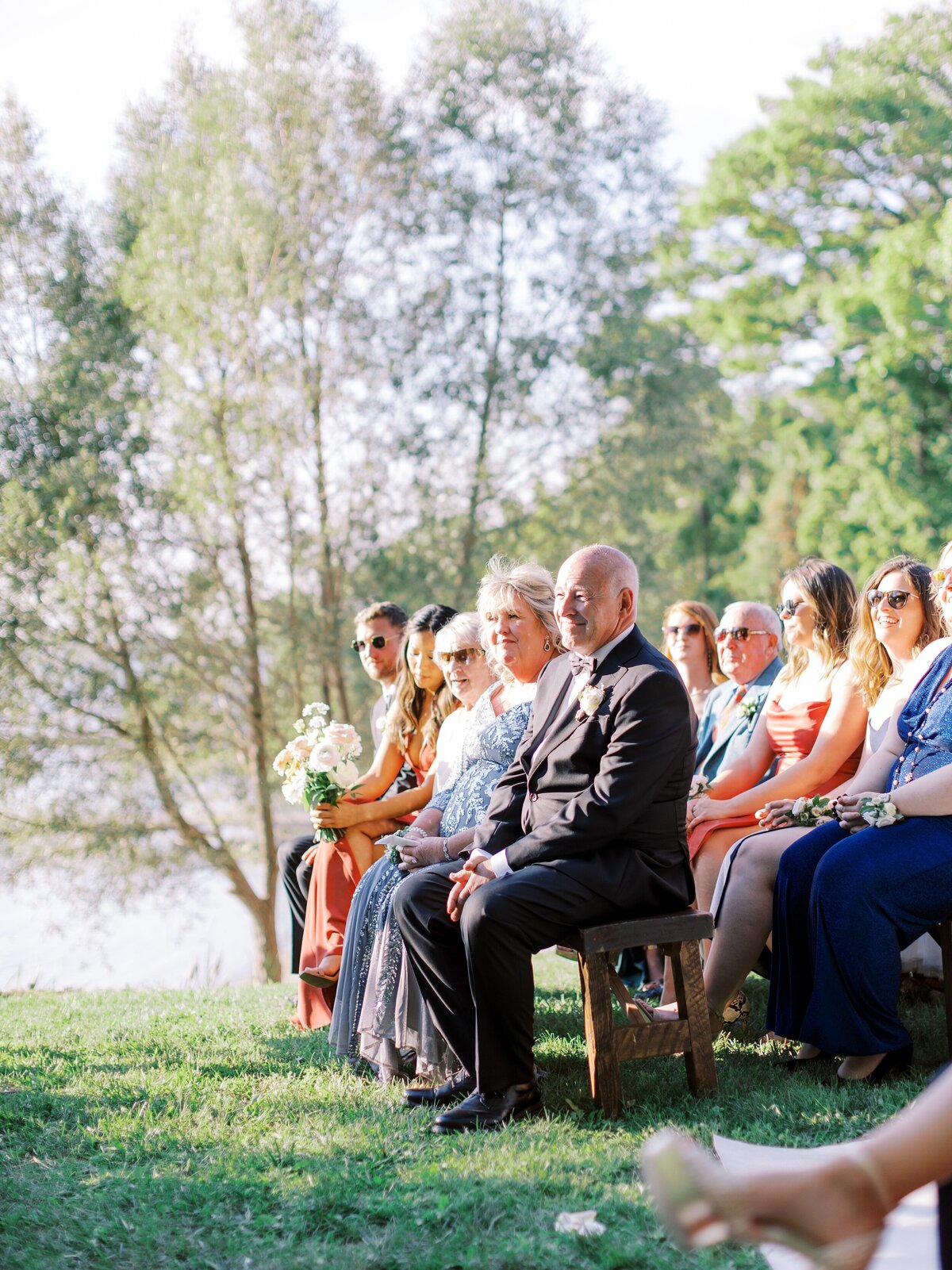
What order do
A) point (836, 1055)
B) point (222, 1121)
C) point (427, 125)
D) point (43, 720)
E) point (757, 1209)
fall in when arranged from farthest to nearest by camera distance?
A: point (427, 125), point (43, 720), point (836, 1055), point (222, 1121), point (757, 1209)

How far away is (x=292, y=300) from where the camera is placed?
1387 cm

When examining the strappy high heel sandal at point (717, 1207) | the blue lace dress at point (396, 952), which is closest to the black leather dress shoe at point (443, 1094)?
the blue lace dress at point (396, 952)

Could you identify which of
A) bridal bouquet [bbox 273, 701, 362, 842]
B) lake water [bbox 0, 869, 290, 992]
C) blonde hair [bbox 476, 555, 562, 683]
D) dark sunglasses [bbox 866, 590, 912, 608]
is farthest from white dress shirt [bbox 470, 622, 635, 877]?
lake water [bbox 0, 869, 290, 992]

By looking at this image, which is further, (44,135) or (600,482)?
(600,482)

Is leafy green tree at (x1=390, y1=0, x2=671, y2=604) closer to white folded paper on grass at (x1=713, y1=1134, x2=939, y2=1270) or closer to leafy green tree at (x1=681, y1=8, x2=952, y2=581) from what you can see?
leafy green tree at (x1=681, y1=8, x2=952, y2=581)

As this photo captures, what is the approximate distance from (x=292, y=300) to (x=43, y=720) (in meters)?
5.79

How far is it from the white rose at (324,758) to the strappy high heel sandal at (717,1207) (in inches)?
165

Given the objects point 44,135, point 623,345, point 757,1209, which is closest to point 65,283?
point 44,135

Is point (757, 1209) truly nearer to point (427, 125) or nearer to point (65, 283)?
point (65, 283)

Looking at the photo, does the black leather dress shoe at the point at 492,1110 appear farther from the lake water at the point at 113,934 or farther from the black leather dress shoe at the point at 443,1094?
the lake water at the point at 113,934

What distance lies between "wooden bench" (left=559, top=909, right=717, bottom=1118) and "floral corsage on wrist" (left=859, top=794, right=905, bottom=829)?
2.27ft

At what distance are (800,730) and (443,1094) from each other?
2340 millimetres

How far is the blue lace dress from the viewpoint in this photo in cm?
444

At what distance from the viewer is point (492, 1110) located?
12.4 feet
